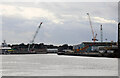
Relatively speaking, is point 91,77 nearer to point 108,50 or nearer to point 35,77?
point 35,77

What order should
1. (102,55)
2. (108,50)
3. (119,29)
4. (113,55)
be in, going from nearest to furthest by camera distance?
(119,29) < (113,55) < (102,55) < (108,50)

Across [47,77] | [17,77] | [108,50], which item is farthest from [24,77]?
[108,50]

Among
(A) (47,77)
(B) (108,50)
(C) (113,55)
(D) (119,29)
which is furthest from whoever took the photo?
(B) (108,50)

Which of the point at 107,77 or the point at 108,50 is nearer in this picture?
the point at 107,77

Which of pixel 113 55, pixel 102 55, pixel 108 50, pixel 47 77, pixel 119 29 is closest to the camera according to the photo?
pixel 47 77

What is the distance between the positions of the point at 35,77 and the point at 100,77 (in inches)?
396

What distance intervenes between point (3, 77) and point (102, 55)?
449 feet

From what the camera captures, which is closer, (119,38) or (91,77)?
(91,77)

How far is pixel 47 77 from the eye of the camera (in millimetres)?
38812

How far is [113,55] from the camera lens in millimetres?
149375

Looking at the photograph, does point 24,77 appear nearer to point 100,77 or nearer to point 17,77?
point 17,77

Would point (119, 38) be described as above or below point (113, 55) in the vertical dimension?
above

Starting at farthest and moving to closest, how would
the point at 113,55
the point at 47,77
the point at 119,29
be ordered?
the point at 113,55 < the point at 119,29 < the point at 47,77

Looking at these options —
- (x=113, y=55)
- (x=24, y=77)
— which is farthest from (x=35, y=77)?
(x=113, y=55)
